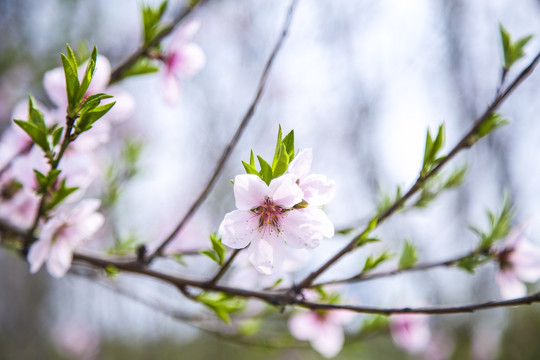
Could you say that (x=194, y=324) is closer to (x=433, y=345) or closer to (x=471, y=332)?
(x=433, y=345)

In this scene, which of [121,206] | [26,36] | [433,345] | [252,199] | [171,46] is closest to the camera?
[252,199]

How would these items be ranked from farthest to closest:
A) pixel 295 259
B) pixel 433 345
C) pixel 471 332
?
pixel 471 332 < pixel 433 345 < pixel 295 259

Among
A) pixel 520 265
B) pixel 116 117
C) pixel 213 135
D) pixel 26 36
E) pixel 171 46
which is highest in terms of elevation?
pixel 213 135

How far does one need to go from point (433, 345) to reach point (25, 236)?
4.62 m

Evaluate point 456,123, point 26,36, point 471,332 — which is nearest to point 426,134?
point 26,36

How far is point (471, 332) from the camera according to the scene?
203 inches

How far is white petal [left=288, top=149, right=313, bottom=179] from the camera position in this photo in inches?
27.2

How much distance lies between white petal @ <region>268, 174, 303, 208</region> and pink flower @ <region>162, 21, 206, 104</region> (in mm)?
690

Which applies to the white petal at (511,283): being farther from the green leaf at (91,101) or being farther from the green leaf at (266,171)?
the green leaf at (91,101)

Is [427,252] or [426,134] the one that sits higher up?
[427,252]

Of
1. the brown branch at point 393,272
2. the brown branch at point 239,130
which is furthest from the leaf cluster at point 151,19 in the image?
the brown branch at point 393,272

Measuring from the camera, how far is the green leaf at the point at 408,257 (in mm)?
1043

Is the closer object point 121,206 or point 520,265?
point 520,265

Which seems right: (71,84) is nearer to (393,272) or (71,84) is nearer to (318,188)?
(318,188)
